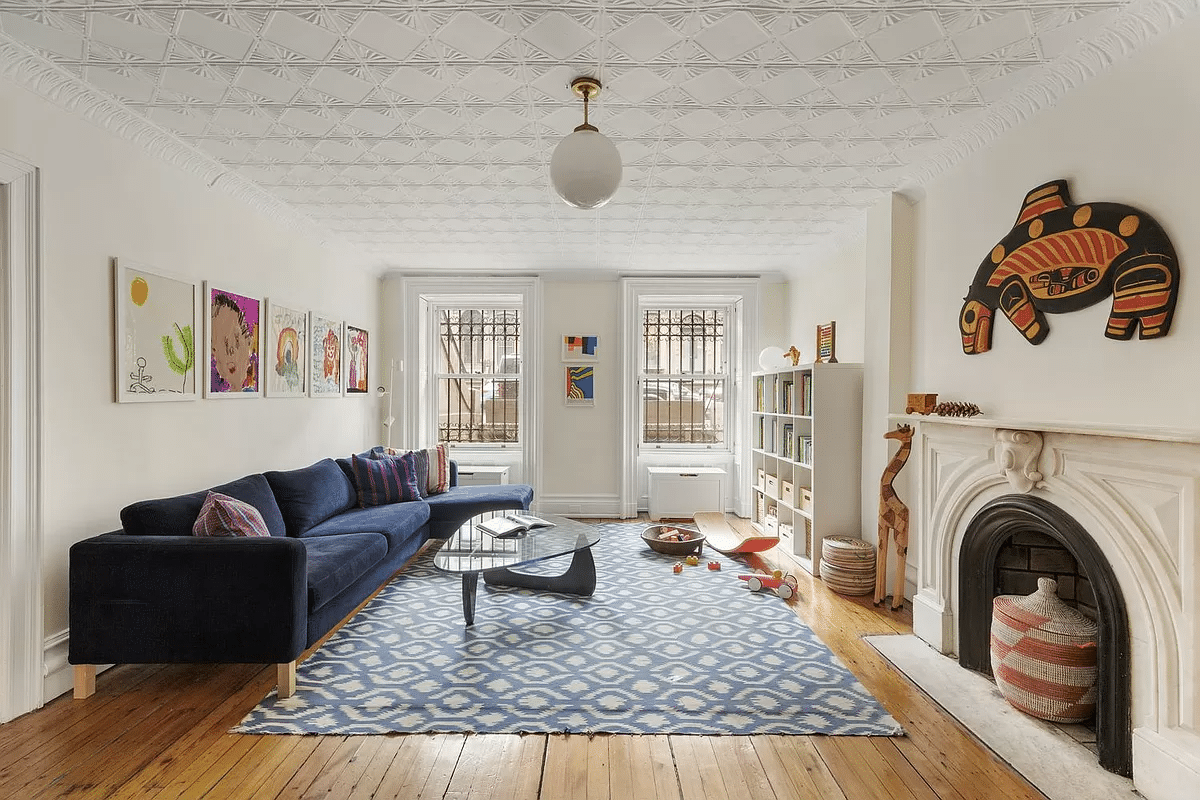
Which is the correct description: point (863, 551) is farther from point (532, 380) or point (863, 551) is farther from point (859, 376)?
point (532, 380)

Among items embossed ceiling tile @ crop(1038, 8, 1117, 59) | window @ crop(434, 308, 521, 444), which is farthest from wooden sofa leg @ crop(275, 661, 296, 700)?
window @ crop(434, 308, 521, 444)

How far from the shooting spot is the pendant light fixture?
2348mm

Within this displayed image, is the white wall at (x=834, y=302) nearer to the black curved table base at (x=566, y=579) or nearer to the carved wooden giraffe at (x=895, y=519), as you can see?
the carved wooden giraffe at (x=895, y=519)

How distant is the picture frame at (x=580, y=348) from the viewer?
636 cm

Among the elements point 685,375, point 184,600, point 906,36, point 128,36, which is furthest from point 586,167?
point 685,375

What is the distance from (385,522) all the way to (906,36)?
3721 millimetres

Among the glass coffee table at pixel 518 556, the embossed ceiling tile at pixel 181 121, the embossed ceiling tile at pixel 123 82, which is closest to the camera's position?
the embossed ceiling tile at pixel 123 82

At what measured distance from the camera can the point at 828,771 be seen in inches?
84.0

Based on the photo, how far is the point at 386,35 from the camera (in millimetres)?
2254

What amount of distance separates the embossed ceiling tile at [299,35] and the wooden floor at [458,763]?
2545 mm

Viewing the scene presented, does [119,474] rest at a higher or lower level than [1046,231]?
lower

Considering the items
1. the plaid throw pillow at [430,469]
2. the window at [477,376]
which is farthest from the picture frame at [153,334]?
the window at [477,376]

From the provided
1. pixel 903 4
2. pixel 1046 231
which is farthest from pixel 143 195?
pixel 1046 231

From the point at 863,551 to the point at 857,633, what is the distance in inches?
30.1
